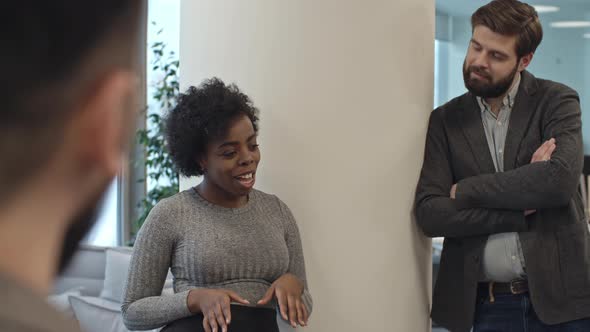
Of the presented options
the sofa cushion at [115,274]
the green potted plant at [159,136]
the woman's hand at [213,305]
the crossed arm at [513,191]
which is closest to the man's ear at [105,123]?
the woman's hand at [213,305]

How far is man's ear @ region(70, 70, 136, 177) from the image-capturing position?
454 millimetres

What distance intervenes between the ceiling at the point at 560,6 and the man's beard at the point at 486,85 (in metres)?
4.70

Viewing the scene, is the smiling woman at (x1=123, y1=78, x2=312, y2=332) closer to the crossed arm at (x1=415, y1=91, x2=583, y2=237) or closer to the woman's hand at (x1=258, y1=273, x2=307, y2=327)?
the woman's hand at (x1=258, y1=273, x2=307, y2=327)

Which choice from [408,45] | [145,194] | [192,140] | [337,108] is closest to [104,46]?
[192,140]

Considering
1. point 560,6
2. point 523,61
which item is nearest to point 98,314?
point 523,61

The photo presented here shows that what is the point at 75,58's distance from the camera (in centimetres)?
44

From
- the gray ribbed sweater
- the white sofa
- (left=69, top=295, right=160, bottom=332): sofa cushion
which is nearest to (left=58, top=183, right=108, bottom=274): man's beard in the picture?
the gray ribbed sweater

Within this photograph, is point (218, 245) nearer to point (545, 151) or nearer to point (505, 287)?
point (505, 287)

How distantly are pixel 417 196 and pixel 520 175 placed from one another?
351mm

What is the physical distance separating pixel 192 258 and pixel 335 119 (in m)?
0.66

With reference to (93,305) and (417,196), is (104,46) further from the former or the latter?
(93,305)

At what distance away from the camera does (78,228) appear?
1.59ft

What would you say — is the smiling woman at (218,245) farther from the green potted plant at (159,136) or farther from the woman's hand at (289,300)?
the green potted plant at (159,136)

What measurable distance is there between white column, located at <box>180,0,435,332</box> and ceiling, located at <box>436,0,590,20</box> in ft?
15.3
